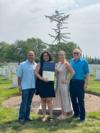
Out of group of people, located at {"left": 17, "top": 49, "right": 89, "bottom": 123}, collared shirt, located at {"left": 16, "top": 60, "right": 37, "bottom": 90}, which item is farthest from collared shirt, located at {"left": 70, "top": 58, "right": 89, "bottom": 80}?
collared shirt, located at {"left": 16, "top": 60, "right": 37, "bottom": 90}

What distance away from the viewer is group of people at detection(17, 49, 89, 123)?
10812 mm

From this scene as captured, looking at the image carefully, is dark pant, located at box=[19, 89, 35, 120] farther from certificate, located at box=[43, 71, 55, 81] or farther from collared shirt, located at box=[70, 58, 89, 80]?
collared shirt, located at box=[70, 58, 89, 80]

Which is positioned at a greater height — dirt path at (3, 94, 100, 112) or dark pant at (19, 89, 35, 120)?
dark pant at (19, 89, 35, 120)

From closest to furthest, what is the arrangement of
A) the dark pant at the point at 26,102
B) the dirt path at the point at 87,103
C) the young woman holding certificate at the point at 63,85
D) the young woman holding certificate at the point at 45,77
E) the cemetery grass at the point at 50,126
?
the cemetery grass at the point at 50,126 → the young woman holding certificate at the point at 45,77 → the dark pant at the point at 26,102 → the young woman holding certificate at the point at 63,85 → the dirt path at the point at 87,103

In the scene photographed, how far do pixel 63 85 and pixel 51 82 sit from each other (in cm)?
56

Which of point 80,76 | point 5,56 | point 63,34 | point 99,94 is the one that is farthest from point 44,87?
point 5,56

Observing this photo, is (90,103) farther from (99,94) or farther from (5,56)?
(5,56)

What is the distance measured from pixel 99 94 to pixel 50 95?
7.49 metres

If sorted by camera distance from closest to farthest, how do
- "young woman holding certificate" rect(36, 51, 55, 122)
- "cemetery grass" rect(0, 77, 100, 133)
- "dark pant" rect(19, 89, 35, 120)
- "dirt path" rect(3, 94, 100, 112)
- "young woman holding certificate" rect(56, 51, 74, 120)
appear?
"cemetery grass" rect(0, 77, 100, 133)
"young woman holding certificate" rect(36, 51, 55, 122)
"dark pant" rect(19, 89, 35, 120)
"young woman holding certificate" rect(56, 51, 74, 120)
"dirt path" rect(3, 94, 100, 112)

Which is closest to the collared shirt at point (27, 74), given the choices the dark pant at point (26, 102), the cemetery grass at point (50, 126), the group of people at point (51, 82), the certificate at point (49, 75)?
the group of people at point (51, 82)

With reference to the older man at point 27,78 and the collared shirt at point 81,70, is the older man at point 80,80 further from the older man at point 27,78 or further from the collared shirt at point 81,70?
the older man at point 27,78

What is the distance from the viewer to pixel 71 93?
11.1m

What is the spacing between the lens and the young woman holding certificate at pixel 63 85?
36.2 ft

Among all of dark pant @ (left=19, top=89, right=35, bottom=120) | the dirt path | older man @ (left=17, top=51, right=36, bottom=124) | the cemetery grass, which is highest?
older man @ (left=17, top=51, right=36, bottom=124)
